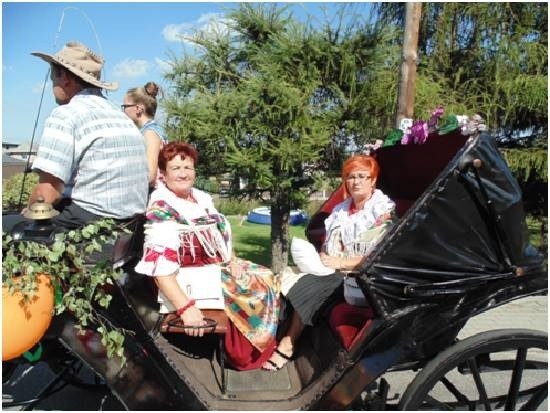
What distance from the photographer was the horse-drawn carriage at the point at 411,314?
2.21 metres

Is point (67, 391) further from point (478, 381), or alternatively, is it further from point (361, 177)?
point (478, 381)

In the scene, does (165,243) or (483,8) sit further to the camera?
(483,8)

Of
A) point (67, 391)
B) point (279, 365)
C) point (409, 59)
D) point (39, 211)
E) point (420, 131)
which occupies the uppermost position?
point (409, 59)

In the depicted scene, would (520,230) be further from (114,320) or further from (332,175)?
(332,175)

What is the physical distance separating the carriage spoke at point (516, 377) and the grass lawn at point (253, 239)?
555 centimetres

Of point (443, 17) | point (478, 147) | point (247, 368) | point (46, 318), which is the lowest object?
point (247, 368)

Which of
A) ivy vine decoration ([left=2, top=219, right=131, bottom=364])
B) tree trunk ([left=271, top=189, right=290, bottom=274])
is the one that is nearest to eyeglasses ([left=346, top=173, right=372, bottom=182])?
ivy vine decoration ([left=2, top=219, right=131, bottom=364])

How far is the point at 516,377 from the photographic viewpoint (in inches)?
99.3

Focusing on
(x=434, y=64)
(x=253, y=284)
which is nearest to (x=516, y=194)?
(x=253, y=284)

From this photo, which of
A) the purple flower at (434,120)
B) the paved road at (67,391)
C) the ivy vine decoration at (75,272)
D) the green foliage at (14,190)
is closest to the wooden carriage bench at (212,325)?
the ivy vine decoration at (75,272)

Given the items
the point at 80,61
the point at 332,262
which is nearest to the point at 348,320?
the point at 332,262

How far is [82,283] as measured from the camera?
83.9 inches

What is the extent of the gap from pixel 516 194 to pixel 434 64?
4.83 metres

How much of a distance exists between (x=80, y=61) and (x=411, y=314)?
193cm
